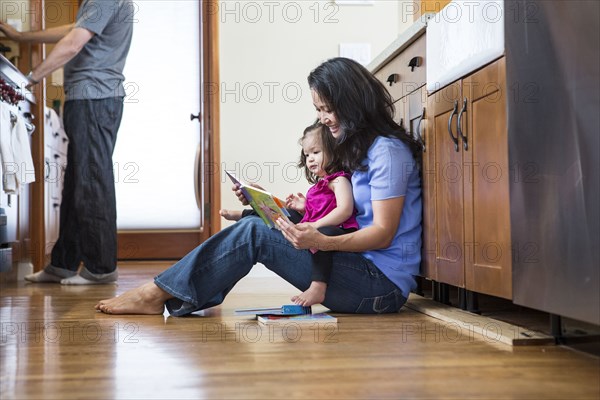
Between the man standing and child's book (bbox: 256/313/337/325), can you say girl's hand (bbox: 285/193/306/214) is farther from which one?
the man standing

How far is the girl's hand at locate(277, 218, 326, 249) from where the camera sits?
6.40ft

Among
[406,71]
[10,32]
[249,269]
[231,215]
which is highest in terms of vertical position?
[10,32]

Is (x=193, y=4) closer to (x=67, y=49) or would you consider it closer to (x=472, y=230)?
(x=67, y=49)

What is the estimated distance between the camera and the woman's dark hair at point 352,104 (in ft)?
7.09

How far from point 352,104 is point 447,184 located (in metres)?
0.33

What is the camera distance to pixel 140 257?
5480 millimetres

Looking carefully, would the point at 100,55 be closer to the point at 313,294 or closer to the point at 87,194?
the point at 87,194

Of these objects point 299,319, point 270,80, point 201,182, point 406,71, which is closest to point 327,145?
point 406,71

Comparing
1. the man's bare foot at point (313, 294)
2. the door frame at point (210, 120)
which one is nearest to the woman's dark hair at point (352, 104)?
the man's bare foot at point (313, 294)

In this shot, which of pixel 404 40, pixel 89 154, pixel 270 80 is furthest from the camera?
pixel 270 80

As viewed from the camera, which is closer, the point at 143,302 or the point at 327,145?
the point at 143,302

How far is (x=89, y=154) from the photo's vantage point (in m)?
3.53

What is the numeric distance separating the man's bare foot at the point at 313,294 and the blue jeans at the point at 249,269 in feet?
0.14

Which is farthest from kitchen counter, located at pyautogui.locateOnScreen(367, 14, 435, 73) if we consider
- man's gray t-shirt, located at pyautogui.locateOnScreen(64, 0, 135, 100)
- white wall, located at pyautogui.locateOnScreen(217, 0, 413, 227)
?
white wall, located at pyautogui.locateOnScreen(217, 0, 413, 227)
